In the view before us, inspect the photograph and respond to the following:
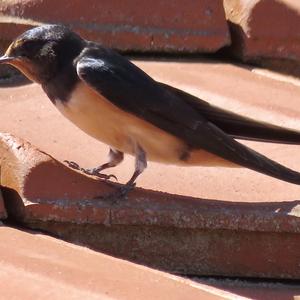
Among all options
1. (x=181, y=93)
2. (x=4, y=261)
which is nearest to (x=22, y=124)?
(x=181, y=93)

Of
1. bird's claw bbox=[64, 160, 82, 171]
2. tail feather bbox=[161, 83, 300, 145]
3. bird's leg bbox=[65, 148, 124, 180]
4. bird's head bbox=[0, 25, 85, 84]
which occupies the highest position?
bird's head bbox=[0, 25, 85, 84]

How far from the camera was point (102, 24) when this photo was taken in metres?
3.22

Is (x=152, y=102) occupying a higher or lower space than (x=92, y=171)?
higher

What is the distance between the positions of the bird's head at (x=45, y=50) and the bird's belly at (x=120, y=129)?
0.09 m

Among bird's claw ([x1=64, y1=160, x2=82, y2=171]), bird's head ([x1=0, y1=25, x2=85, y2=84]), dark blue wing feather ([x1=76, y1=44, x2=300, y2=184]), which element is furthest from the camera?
bird's head ([x1=0, y1=25, x2=85, y2=84])

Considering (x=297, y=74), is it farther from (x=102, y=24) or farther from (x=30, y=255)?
(x=30, y=255)

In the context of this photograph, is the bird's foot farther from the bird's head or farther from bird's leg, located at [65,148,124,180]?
the bird's head

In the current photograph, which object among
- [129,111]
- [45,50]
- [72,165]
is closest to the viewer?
[72,165]

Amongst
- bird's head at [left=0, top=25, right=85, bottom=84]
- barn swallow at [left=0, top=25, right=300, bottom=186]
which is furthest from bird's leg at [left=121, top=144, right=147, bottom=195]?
bird's head at [left=0, top=25, right=85, bottom=84]

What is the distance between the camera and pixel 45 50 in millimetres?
2746

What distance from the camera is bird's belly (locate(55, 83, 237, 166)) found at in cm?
266

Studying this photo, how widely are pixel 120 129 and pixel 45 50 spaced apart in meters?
0.25

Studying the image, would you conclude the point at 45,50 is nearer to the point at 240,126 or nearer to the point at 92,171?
the point at 92,171

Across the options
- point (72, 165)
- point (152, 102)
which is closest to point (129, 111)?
point (152, 102)
